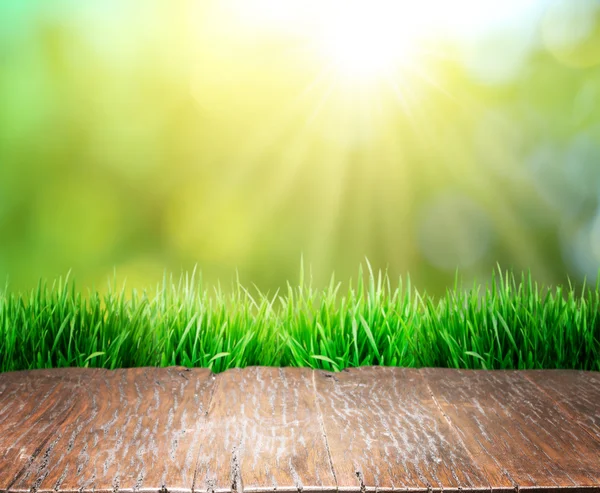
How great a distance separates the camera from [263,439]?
1385 millimetres

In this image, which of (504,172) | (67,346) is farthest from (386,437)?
(504,172)

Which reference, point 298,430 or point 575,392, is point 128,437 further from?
point 575,392

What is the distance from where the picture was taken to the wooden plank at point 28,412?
130cm

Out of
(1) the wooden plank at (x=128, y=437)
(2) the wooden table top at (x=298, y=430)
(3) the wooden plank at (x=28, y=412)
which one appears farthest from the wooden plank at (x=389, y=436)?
(3) the wooden plank at (x=28, y=412)

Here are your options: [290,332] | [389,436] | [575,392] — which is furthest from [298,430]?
[575,392]

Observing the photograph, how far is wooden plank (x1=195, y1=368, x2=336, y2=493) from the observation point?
1211 mm

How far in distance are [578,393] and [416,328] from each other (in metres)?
0.52

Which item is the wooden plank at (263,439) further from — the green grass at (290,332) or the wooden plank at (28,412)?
the wooden plank at (28,412)

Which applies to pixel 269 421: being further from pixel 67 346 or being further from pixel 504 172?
pixel 504 172

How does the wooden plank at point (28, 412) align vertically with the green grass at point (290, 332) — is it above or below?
below

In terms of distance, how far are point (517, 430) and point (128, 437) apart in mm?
892

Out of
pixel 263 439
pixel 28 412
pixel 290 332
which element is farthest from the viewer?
pixel 290 332

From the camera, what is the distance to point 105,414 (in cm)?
152

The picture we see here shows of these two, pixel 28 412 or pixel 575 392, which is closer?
pixel 28 412
